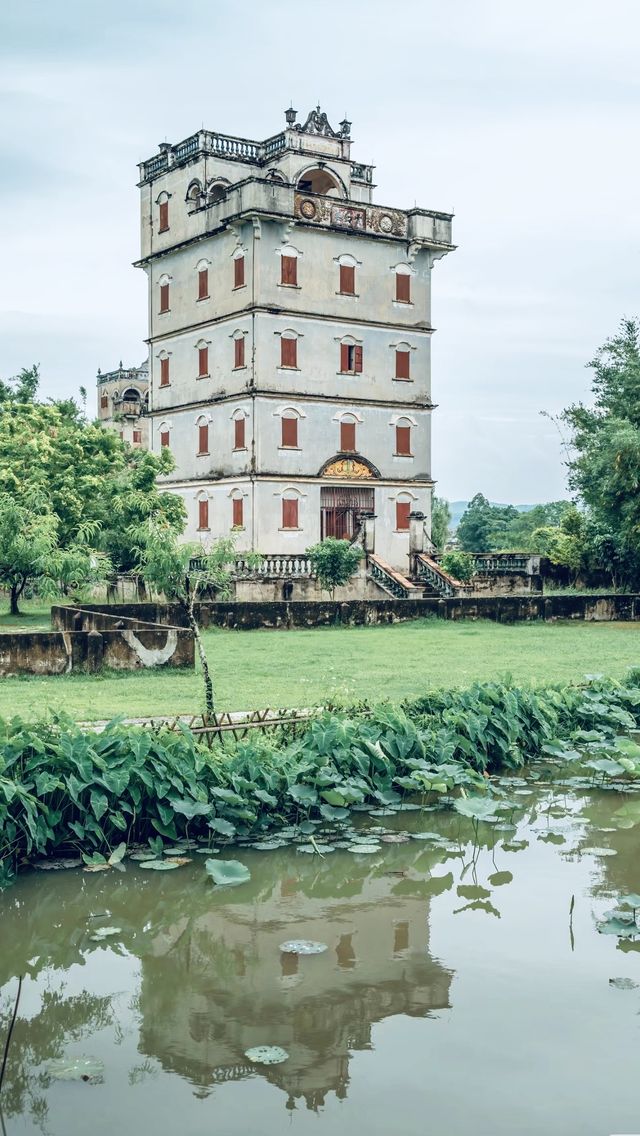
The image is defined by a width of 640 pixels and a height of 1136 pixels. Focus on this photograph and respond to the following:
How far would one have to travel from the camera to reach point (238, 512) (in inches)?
1451

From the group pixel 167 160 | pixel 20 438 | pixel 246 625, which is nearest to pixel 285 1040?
pixel 246 625

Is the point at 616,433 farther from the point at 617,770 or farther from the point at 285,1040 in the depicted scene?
the point at 285,1040

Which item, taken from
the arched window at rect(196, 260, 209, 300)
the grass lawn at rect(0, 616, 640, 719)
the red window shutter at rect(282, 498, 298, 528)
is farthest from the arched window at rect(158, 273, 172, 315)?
the grass lawn at rect(0, 616, 640, 719)

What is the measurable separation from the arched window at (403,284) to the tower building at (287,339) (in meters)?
0.06

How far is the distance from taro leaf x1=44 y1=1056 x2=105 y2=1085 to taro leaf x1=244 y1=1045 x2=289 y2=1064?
66 centimetres

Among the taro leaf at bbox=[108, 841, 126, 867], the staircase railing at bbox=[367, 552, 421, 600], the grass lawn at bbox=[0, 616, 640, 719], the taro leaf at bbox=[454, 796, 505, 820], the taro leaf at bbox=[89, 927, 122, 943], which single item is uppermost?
the staircase railing at bbox=[367, 552, 421, 600]

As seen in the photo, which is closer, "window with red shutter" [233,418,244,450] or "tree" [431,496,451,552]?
"window with red shutter" [233,418,244,450]

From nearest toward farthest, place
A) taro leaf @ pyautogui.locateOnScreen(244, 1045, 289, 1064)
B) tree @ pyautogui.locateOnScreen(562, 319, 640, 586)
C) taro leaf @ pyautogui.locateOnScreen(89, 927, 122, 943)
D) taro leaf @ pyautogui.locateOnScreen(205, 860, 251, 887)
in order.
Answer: taro leaf @ pyautogui.locateOnScreen(244, 1045, 289, 1064) < taro leaf @ pyautogui.locateOnScreen(89, 927, 122, 943) < taro leaf @ pyautogui.locateOnScreen(205, 860, 251, 887) < tree @ pyautogui.locateOnScreen(562, 319, 640, 586)

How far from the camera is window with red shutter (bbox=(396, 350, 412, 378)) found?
39812 mm

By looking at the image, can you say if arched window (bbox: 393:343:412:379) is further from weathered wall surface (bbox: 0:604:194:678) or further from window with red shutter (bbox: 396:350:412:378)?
weathered wall surface (bbox: 0:604:194:678)

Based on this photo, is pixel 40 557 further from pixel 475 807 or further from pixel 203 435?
pixel 203 435

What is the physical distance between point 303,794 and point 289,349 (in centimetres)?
2987

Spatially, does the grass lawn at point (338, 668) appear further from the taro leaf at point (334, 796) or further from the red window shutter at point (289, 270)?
the red window shutter at point (289, 270)

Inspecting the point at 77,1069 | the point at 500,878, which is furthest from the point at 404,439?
the point at 77,1069
